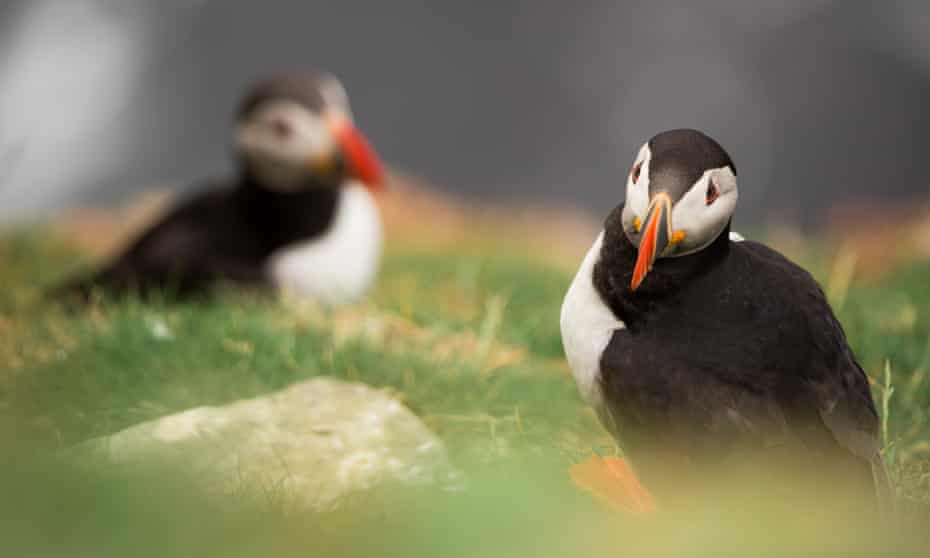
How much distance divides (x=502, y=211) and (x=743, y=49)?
7.93 ft

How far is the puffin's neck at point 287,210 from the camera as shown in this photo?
500 centimetres

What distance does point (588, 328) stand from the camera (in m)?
2.34

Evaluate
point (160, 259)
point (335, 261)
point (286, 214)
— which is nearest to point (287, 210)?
point (286, 214)

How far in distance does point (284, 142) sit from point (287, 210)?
32 cm

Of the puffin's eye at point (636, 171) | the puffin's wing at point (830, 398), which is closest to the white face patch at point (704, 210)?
the puffin's eye at point (636, 171)

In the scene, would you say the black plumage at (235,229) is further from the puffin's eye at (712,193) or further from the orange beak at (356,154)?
the puffin's eye at (712,193)

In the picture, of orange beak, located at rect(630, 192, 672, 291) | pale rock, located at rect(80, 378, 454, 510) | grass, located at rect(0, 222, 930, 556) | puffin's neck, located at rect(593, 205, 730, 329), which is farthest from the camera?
pale rock, located at rect(80, 378, 454, 510)

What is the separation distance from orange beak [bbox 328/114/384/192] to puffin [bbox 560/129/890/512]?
2.68 meters

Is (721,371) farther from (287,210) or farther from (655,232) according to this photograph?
(287,210)

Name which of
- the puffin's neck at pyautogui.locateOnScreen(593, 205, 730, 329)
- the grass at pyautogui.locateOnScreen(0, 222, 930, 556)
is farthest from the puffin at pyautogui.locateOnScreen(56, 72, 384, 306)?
the puffin's neck at pyautogui.locateOnScreen(593, 205, 730, 329)

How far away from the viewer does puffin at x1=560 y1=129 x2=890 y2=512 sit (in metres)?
2.20

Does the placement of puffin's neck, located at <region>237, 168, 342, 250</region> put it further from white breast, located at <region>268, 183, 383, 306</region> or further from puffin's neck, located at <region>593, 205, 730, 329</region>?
puffin's neck, located at <region>593, 205, 730, 329</region>

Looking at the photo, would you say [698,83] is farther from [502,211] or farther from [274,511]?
[274,511]

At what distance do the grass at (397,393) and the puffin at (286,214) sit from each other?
275mm
